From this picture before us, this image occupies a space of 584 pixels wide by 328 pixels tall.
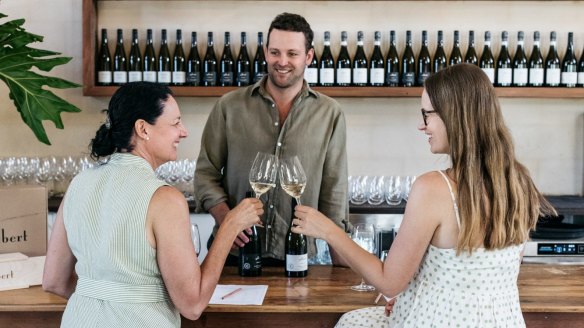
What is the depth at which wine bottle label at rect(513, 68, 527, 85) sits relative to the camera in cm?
386

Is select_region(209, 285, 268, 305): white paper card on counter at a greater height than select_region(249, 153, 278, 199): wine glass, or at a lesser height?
lesser

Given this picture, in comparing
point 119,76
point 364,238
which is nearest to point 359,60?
point 119,76

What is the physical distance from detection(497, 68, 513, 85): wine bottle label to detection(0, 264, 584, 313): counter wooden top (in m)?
1.74

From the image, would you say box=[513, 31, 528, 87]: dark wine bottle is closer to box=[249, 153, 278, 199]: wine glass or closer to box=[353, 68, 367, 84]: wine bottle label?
box=[353, 68, 367, 84]: wine bottle label

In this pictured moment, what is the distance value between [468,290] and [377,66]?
7.92 feet

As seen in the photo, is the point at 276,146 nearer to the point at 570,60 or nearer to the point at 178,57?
the point at 178,57

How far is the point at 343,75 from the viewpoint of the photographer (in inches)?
150

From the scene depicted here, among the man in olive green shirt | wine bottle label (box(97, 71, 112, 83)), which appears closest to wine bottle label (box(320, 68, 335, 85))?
the man in olive green shirt

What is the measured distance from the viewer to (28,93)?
2615 millimetres

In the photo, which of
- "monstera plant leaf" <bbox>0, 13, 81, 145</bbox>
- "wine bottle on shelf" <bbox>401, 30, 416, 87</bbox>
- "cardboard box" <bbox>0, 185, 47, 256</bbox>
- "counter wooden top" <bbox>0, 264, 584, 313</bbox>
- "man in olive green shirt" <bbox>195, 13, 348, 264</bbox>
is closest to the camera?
"counter wooden top" <bbox>0, 264, 584, 313</bbox>

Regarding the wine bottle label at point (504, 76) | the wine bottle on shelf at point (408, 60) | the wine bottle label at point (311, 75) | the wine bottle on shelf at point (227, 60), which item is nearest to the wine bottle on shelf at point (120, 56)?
the wine bottle on shelf at point (227, 60)

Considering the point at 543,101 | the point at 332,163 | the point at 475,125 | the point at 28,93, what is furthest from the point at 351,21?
the point at 475,125

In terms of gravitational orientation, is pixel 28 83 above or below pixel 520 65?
below

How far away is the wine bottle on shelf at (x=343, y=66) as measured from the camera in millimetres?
3826
